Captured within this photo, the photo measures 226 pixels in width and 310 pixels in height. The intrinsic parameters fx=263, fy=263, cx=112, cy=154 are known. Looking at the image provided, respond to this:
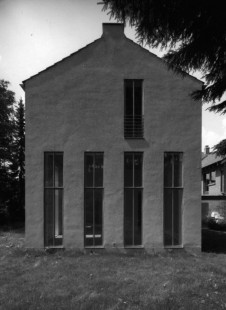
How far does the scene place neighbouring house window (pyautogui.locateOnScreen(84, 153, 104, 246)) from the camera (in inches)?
416

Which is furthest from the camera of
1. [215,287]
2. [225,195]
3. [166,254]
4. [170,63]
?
[225,195]

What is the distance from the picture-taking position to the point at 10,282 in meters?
7.25

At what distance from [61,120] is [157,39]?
5.90m

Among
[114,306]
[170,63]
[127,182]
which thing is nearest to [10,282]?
[114,306]

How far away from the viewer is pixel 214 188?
26125mm

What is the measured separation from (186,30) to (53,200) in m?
7.88

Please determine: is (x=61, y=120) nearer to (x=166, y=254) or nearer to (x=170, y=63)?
(x=170, y=63)

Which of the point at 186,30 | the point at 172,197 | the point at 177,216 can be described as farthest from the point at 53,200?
the point at 186,30

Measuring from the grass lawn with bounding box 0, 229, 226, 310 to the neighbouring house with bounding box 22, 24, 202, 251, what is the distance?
98 centimetres

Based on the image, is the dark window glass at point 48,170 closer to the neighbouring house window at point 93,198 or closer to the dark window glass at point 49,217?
the dark window glass at point 49,217

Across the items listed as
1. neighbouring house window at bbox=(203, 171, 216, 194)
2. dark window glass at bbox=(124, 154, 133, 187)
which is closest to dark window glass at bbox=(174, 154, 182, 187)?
dark window glass at bbox=(124, 154, 133, 187)

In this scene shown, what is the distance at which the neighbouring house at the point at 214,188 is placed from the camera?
70.8 feet

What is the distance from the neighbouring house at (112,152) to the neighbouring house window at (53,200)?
40 mm

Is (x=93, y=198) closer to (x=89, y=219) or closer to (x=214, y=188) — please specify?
(x=89, y=219)
